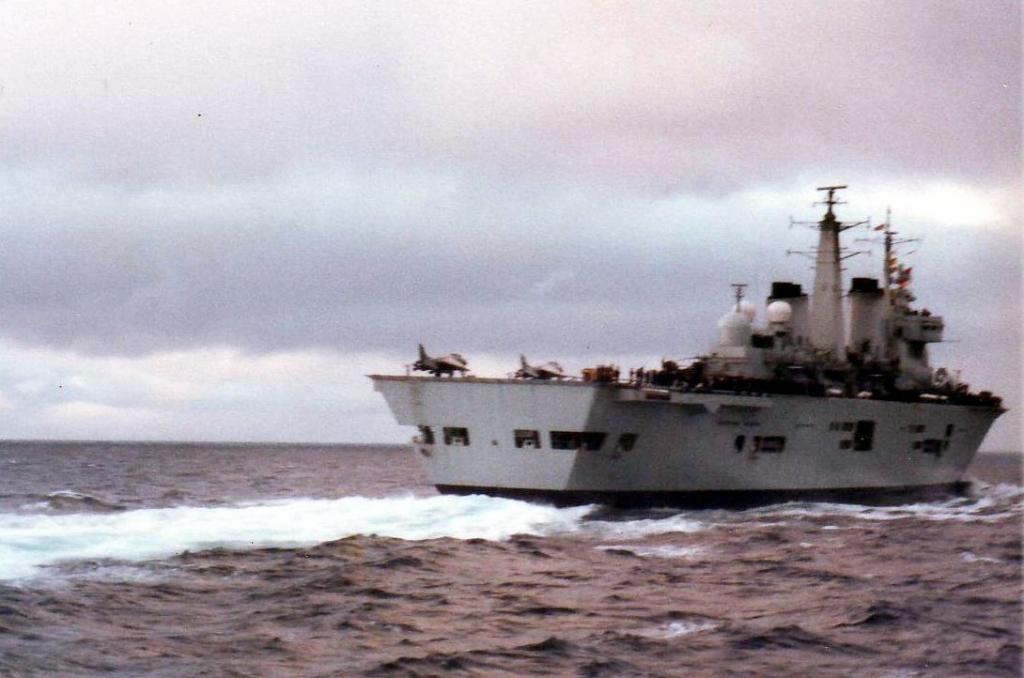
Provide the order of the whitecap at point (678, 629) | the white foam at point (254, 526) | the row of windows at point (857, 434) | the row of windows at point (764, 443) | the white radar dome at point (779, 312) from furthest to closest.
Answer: the white radar dome at point (779, 312)
the row of windows at point (857, 434)
the row of windows at point (764, 443)
the white foam at point (254, 526)
the whitecap at point (678, 629)

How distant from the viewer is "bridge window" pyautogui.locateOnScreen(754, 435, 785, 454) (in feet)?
127

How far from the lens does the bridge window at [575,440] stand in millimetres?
34094

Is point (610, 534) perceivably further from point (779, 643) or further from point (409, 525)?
point (779, 643)

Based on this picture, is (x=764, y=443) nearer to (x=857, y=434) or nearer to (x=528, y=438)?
(x=857, y=434)

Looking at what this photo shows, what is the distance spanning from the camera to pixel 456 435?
36312 mm

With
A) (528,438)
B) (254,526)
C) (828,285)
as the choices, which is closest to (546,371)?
(528,438)

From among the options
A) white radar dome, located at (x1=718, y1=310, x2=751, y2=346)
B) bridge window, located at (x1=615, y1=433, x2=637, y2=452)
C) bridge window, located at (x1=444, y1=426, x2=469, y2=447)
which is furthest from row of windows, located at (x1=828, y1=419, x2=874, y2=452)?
bridge window, located at (x1=444, y1=426, x2=469, y2=447)

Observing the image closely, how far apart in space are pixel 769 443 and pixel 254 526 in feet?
56.6

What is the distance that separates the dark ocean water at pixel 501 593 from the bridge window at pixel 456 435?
2.45m

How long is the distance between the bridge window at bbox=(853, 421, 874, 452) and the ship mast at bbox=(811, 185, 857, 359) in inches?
195

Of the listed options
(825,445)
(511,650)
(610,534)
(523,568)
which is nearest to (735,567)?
(523,568)

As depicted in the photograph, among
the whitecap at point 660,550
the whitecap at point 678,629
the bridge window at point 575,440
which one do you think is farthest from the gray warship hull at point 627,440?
the whitecap at point 678,629

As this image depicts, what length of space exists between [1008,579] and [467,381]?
55.9 feet

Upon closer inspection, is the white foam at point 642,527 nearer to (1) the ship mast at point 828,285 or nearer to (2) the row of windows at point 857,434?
(2) the row of windows at point 857,434
